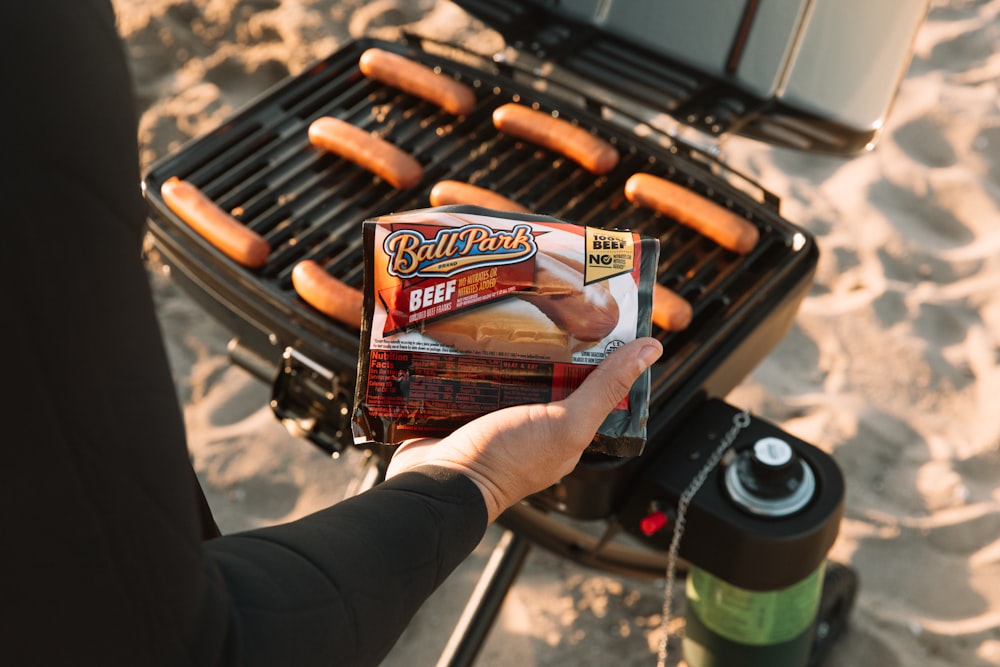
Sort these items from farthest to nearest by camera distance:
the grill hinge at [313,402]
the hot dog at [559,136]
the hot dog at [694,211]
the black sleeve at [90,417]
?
the hot dog at [559,136]
the hot dog at [694,211]
the grill hinge at [313,402]
the black sleeve at [90,417]

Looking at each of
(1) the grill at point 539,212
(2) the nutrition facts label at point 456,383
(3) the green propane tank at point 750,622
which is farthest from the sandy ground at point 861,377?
(2) the nutrition facts label at point 456,383

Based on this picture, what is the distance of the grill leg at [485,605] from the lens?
1925mm

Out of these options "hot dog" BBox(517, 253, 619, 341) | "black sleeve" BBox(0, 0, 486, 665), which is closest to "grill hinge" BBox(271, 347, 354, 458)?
"hot dog" BBox(517, 253, 619, 341)

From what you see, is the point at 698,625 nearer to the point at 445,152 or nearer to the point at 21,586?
the point at 445,152

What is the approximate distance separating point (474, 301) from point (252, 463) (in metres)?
1.47

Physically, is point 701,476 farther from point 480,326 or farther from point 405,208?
point 405,208

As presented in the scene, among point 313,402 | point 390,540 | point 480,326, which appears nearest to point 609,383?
point 480,326

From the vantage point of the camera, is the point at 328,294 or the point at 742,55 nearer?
the point at 328,294

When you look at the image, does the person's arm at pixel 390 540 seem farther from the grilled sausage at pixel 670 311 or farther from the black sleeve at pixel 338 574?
the grilled sausage at pixel 670 311

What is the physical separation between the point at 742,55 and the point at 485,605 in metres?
1.22

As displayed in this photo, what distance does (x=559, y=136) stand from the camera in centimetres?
187

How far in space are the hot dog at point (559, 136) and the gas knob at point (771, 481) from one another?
0.63m

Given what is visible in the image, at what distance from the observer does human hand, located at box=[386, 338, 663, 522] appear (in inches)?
45.5

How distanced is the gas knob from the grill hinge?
636 mm
